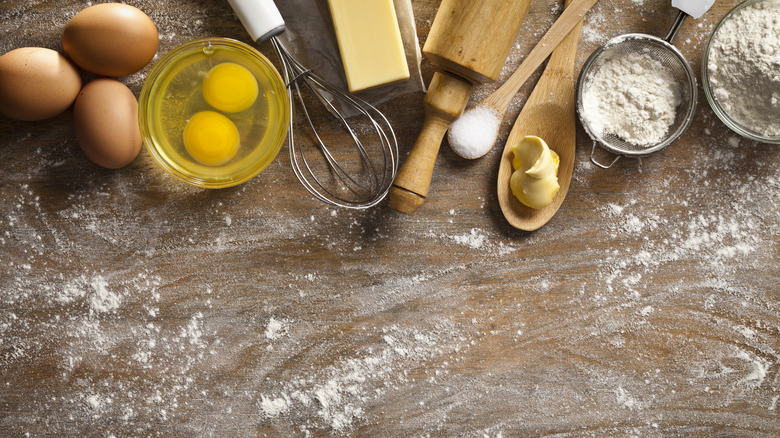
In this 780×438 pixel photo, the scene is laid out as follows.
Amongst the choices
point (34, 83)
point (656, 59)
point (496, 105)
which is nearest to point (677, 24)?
point (656, 59)

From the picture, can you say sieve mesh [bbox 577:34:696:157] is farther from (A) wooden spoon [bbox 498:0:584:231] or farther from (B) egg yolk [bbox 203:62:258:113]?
(B) egg yolk [bbox 203:62:258:113]

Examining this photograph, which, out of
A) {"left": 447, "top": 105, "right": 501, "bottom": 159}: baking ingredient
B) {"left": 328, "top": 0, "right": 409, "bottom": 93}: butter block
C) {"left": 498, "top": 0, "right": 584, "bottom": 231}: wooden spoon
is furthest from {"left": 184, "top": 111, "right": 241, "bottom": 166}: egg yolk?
{"left": 498, "top": 0, "right": 584, "bottom": 231}: wooden spoon

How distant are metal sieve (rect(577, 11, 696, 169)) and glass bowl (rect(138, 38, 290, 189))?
572 mm

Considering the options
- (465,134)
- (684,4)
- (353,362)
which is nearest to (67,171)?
(353,362)

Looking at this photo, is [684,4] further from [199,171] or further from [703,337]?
[199,171]

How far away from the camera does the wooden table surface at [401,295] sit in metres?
0.91

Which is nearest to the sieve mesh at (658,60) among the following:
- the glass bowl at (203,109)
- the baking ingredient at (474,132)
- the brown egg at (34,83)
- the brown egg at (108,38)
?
the baking ingredient at (474,132)

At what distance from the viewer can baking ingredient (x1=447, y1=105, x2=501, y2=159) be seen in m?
0.90

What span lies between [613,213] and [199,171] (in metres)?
0.82

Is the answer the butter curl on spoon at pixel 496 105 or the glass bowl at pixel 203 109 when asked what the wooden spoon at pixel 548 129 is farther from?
the glass bowl at pixel 203 109

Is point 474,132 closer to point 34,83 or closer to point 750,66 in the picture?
point 750,66

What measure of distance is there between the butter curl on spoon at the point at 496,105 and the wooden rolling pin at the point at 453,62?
58 mm

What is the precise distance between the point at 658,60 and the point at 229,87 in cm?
82

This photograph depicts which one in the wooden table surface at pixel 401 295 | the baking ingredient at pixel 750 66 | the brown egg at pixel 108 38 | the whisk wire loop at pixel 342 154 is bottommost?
the wooden table surface at pixel 401 295
